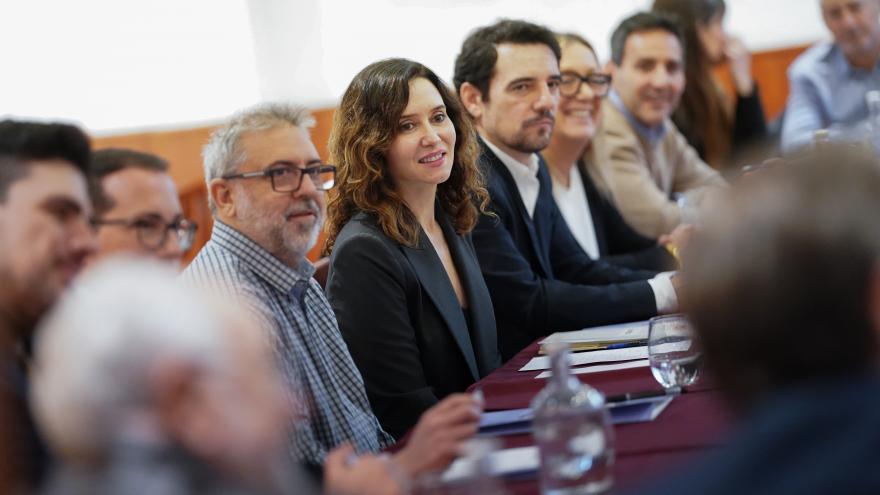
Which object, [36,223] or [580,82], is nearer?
[36,223]

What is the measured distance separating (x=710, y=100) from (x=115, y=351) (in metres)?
4.65

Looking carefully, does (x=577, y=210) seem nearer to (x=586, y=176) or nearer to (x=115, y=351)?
(x=586, y=176)

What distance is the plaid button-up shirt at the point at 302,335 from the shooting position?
2.20 metres

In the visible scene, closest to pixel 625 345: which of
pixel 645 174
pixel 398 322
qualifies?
pixel 398 322

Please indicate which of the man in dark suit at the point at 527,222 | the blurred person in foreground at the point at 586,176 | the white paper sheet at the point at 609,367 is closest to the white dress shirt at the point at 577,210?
the blurred person in foreground at the point at 586,176

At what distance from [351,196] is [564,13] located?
14.1 ft

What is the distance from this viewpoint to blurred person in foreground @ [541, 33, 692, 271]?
13.1 feet

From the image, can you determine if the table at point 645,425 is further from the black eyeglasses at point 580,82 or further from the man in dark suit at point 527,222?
the black eyeglasses at point 580,82

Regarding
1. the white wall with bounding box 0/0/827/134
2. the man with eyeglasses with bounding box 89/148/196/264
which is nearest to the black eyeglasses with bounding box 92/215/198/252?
the man with eyeglasses with bounding box 89/148/196/264

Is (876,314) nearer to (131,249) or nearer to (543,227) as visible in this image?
Answer: (131,249)

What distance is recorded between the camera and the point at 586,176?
14.0ft

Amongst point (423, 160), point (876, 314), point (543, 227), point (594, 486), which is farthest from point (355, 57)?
point (876, 314)

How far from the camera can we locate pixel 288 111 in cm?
251

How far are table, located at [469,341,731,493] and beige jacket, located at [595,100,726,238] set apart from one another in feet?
6.58
